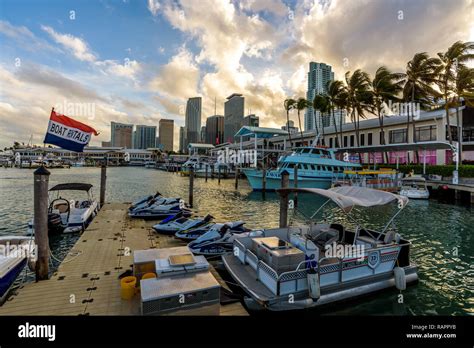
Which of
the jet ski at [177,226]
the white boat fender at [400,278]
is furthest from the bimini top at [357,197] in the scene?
the jet ski at [177,226]

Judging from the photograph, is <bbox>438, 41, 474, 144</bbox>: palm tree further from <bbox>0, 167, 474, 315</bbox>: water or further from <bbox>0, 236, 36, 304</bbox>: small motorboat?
<bbox>0, 236, 36, 304</bbox>: small motorboat

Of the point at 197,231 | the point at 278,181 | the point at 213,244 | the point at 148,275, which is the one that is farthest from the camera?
the point at 278,181

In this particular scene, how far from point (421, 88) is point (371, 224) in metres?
35.4

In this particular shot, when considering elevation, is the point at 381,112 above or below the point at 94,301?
above

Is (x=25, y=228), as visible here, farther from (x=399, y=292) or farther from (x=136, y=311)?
(x=399, y=292)

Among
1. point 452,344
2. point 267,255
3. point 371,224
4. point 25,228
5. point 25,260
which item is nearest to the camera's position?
point 452,344

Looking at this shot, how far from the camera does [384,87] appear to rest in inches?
1788

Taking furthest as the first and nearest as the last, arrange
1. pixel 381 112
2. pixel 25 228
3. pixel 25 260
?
pixel 381 112, pixel 25 228, pixel 25 260

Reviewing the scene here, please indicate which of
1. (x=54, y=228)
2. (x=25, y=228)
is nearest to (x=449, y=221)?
(x=54, y=228)

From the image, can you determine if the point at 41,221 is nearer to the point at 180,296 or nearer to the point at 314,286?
the point at 180,296

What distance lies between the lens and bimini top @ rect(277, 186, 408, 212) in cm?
781

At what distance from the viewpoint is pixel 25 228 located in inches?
634

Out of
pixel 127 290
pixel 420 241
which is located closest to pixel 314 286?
pixel 127 290

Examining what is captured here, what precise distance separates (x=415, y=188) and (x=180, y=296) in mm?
34949
